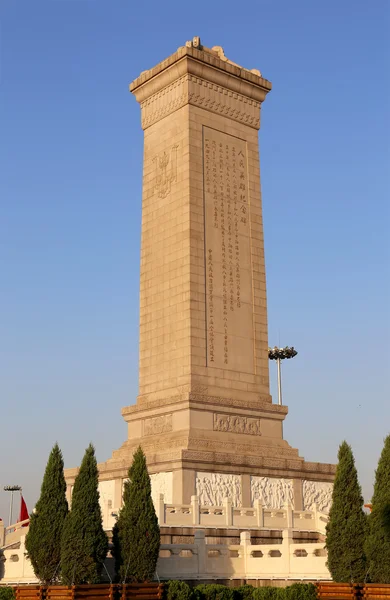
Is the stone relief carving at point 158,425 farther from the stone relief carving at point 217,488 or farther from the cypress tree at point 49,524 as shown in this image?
the cypress tree at point 49,524

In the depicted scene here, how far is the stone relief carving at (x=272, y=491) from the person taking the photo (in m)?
24.4

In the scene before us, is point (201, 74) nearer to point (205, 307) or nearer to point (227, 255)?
point (227, 255)

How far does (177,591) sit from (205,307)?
36.4 feet

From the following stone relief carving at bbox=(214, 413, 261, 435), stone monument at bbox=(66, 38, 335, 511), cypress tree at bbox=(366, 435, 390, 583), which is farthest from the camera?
stone relief carving at bbox=(214, 413, 261, 435)

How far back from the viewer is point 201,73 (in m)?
27.7

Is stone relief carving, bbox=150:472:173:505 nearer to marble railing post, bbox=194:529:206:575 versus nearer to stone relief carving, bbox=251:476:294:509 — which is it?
stone relief carving, bbox=251:476:294:509

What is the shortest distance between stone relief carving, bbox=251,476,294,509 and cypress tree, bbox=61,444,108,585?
337 inches

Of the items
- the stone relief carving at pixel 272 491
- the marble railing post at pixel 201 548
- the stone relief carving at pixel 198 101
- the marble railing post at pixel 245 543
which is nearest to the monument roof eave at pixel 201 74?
the stone relief carving at pixel 198 101

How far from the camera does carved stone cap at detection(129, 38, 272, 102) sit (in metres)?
27.5

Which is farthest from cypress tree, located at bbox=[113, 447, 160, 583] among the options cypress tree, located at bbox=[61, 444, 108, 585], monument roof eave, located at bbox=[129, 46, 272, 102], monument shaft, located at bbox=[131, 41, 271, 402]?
monument roof eave, located at bbox=[129, 46, 272, 102]

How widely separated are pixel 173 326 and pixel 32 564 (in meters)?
10.3

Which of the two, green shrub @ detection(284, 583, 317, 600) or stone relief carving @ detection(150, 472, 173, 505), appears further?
stone relief carving @ detection(150, 472, 173, 505)

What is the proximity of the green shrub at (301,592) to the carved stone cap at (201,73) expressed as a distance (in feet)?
56.3

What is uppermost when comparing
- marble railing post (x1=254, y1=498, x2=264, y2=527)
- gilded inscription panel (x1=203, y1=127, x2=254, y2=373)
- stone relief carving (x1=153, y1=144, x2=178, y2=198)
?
stone relief carving (x1=153, y1=144, x2=178, y2=198)
